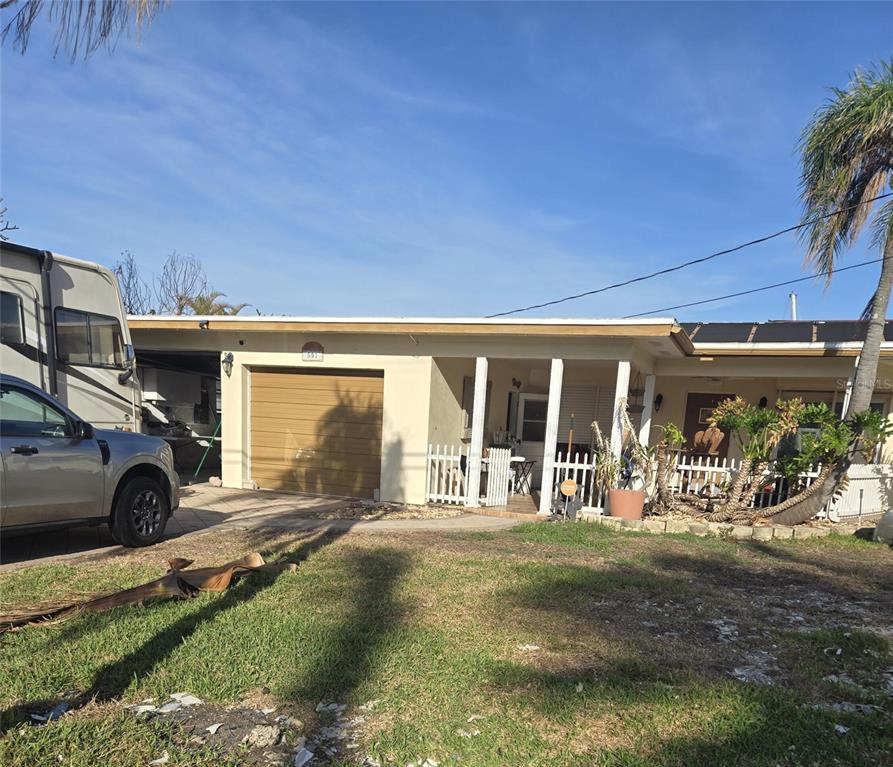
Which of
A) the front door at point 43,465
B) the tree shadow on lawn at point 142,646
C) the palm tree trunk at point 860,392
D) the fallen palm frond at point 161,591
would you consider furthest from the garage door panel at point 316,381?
the palm tree trunk at point 860,392

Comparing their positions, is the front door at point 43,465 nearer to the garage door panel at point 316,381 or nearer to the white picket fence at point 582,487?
the garage door panel at point 316,381

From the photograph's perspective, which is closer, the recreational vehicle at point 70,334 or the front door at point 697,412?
the recreational vehicle at point 70,334

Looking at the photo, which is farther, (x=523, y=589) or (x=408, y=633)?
(x=523, y=589)

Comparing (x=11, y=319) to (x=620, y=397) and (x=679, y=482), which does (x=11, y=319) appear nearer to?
(x=620, y=397)

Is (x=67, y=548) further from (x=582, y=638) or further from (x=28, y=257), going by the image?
(x=582, y=638)

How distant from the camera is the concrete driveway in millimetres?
5793

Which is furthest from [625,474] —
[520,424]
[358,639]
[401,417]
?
[358,639]

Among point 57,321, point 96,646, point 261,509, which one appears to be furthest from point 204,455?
point 96,646

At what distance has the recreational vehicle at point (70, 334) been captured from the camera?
262 inches

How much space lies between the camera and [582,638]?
12.9 feet

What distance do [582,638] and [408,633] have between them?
3.94 ft

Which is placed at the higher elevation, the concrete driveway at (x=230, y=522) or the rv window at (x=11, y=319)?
the rv window at (x=11, y=319)

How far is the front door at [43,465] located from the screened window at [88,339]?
7.96 ft

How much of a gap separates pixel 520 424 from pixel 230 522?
25.9 feet
